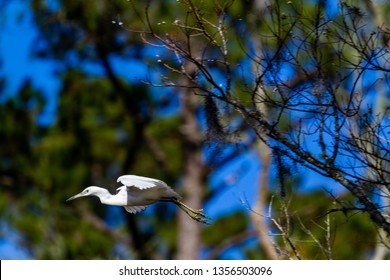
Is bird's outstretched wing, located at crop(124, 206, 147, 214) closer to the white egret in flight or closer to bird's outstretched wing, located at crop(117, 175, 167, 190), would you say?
the white egret in flight

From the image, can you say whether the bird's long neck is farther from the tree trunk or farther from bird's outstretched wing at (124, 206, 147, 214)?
the tree trunk

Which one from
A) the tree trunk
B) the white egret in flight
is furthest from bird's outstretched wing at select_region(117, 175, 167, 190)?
the tree trunk

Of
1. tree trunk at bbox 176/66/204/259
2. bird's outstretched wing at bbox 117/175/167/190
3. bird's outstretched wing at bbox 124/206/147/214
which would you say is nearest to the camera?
bird's outstretched wing at bbox 117/175/167/190

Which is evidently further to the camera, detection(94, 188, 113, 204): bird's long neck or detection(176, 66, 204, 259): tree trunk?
detection(176, 66, 204, 259): tree trunk

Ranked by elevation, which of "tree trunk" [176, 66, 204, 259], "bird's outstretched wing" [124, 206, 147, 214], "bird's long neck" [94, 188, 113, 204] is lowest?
"bird's outstretched wing" [124, 206, 147, 214]

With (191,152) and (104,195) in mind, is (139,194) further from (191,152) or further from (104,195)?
(191,152)

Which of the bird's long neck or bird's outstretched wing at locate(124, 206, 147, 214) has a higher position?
the bird's long neck

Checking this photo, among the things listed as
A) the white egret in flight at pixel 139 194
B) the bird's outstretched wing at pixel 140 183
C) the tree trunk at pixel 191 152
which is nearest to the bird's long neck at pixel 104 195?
the white egret in flight at pixel 139 194

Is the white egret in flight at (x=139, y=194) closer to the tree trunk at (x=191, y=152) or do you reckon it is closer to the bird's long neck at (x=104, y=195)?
the bird's long neck at (x=104, y=195)

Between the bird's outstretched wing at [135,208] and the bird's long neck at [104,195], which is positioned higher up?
the bird's long neck at [104,195]

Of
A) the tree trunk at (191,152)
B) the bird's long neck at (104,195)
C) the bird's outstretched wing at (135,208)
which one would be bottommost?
the bird's outstretched wing at (135,208)

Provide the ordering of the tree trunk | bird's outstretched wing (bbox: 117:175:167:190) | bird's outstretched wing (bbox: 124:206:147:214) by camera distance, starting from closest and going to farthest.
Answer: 1. bird's outstretched wing (bbox: 117:175:167:190)
2. bird's outstretched wing (bbox: 124:206:147:214)
3. the tree trunk

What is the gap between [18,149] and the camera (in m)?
12.0

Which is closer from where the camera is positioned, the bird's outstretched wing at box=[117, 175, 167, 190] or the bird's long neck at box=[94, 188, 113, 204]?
the bird's outstretched wing at box=[117, 175, 167, 190]
